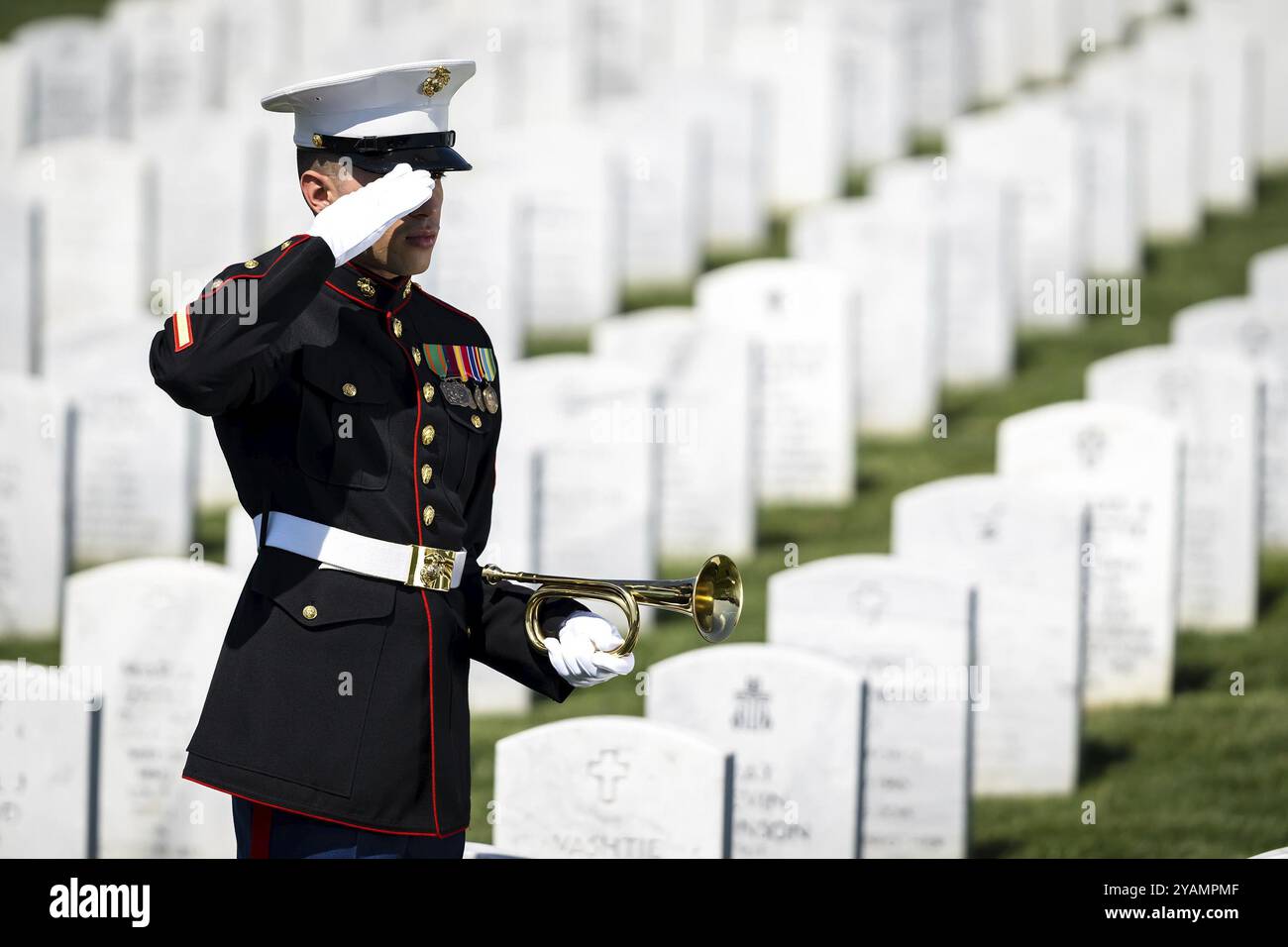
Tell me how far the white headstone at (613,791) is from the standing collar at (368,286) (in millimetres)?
2071

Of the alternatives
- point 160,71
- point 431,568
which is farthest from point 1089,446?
point 160,71

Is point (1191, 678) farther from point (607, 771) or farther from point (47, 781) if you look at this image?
point (47, 781)

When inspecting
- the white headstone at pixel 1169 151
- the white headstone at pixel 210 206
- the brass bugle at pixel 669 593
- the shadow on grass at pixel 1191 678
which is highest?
the white headstone at pixel 1169 151

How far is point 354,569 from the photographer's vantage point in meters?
2.93

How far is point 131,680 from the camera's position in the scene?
227 inches

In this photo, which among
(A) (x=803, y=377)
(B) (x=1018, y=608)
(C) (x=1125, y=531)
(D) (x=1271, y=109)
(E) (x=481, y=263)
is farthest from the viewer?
(D) (x=1271, y=109)

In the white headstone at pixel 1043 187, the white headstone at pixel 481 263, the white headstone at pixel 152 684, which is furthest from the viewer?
the white headstone at pixel 1043 187

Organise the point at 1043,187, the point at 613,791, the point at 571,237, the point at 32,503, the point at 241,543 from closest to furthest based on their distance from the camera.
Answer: the point at 613,791 → the point at 241,543 → the point at 32,503 → the point at 571,237 → the point at 1043,187

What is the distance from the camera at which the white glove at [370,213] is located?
271 cm

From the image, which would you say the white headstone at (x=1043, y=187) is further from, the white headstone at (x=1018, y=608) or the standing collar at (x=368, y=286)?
the standing collar at (x=368, y=286)

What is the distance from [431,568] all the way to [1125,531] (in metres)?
4.74

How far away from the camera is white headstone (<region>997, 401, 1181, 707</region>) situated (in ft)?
23.3

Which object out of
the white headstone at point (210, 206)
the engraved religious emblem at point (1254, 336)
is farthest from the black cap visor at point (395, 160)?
the white headstone at point (210, 206)
